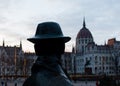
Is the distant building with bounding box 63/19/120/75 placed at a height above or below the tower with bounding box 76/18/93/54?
below

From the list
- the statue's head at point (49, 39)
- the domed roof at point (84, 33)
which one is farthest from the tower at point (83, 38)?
the statue's head at point (49, 39)

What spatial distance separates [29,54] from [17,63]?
49.7 ft

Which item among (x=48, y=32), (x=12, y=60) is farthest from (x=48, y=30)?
(x=12, y=60)

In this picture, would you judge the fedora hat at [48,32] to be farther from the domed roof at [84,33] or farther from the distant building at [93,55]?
the domed roof at [84,33]

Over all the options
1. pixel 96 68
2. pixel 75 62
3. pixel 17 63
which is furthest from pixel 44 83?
pixel 75 62

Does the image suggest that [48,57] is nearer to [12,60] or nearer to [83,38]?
[12,60]

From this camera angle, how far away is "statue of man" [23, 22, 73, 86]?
228 cm

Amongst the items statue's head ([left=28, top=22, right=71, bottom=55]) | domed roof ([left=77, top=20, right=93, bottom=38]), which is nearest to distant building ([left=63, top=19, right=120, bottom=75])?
domed roof ([left=77, top=20, right=93, bottom=38])

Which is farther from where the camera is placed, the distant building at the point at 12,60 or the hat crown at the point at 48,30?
the distant building at the point at 12,60

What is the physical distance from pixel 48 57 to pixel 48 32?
6.1 inches

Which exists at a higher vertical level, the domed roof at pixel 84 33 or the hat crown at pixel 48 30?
the domed roof at pixel 84 33

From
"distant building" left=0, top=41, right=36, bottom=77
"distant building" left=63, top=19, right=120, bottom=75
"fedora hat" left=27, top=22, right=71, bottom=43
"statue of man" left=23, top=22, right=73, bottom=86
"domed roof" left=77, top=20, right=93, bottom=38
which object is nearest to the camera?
"statue of man" left=23, top=22, right=73, bottom=86

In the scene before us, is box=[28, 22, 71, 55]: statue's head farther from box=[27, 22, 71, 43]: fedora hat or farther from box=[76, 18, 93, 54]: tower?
box=[76, 18, 93, 54]: tower

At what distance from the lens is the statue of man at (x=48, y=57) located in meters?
2.28
